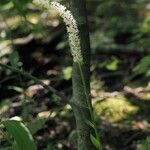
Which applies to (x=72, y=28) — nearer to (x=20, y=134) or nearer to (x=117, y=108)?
(x=20, y=134)

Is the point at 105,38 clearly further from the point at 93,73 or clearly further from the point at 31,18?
the point at 31,18

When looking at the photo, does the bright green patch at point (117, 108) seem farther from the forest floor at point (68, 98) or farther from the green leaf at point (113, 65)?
the green leaf at point (113, 65)

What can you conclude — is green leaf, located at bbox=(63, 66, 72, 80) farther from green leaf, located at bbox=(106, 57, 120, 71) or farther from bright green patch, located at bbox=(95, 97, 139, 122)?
bright green patch, located at bbox=(95, 97, 139, 122)

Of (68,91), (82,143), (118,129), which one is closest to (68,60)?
(68,91)

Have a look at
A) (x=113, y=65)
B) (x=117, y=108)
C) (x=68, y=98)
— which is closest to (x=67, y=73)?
(x=113, y=65)

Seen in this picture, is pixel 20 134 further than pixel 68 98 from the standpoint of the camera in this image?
No

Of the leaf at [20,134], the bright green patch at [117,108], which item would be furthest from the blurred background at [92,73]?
the leaf at [20,134]
